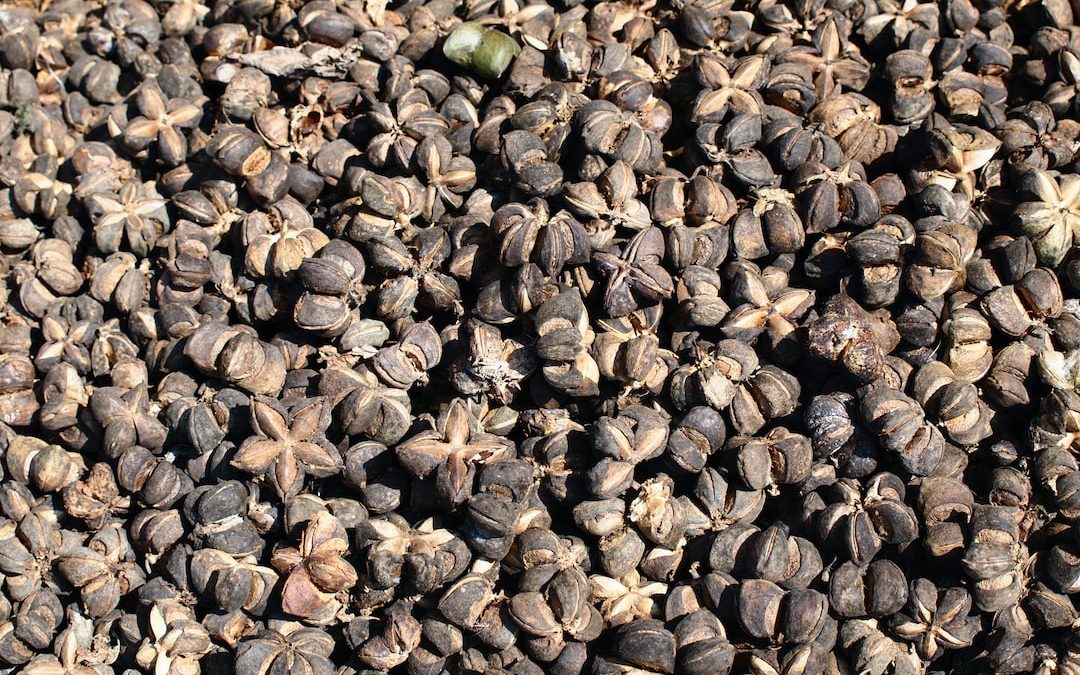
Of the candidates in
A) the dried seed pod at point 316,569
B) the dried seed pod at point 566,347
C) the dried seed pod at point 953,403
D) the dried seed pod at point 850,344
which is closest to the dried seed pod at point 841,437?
the dried seed pod at point 850,344

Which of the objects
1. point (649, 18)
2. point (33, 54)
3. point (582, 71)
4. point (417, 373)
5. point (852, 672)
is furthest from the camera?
point (33, 54)

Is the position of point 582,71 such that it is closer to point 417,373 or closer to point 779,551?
point 417,373

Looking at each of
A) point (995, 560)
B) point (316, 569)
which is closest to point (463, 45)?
point (316, 569)

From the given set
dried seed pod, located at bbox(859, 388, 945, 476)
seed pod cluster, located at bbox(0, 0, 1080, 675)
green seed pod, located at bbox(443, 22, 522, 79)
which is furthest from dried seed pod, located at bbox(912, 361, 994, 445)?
green seed pod, located at bbox(443, 22, 522, 79)

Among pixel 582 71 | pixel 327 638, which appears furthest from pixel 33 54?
pixel 327 638

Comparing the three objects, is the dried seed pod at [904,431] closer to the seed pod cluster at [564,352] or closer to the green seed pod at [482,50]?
the seed pod cluster at [564,352]

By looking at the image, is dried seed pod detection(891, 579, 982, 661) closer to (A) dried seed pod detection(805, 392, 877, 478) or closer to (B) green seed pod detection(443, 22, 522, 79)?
(A) dried seed pod detection(805, 392, 877, 478)

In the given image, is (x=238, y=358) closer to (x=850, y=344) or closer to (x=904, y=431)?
(x=850, y=344)
